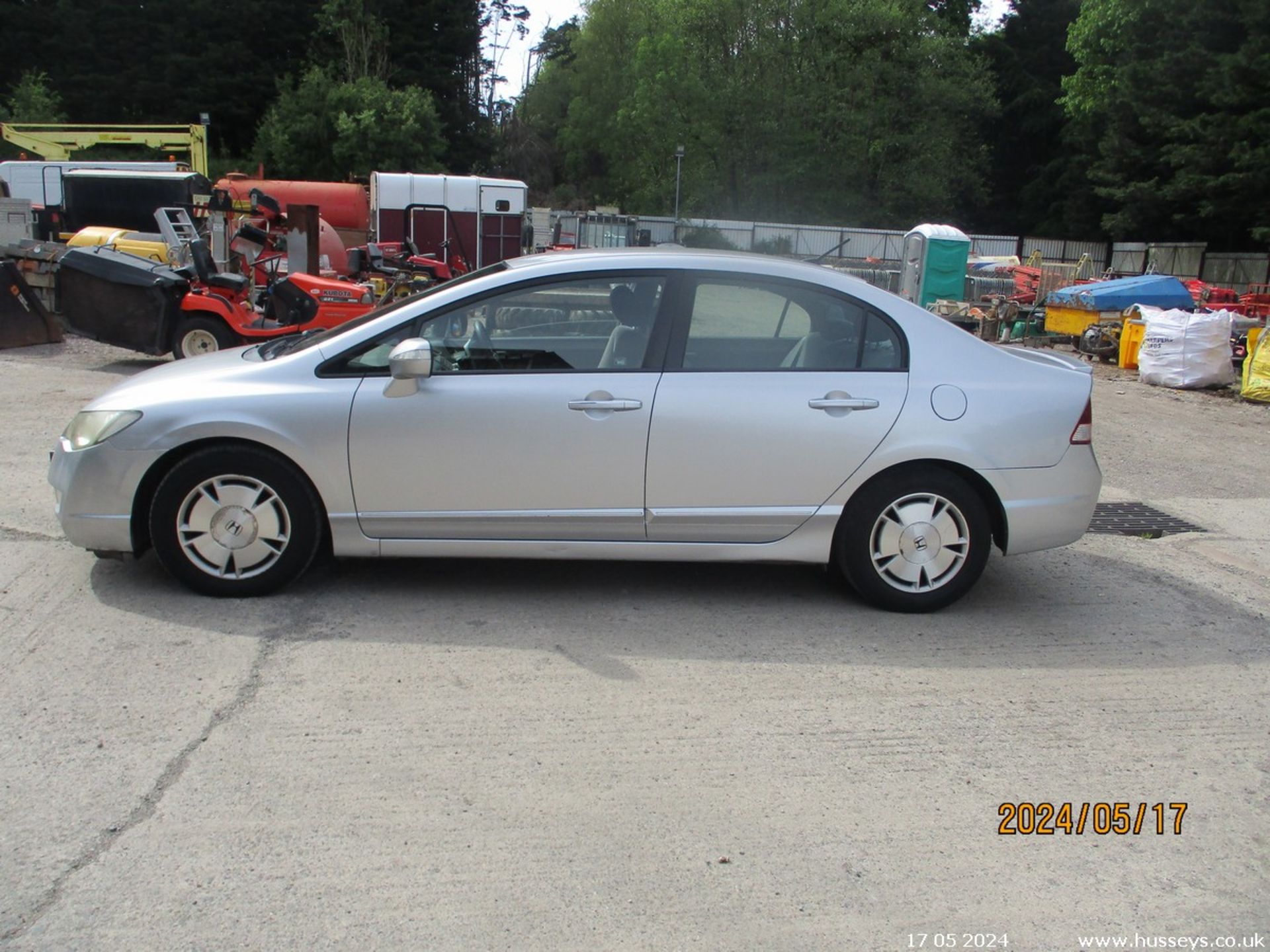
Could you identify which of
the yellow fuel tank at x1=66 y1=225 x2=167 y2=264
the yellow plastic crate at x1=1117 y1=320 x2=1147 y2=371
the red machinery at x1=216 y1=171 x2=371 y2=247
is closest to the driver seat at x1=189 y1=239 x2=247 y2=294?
the yellow fuel tank at x1=66 y1=225 x2=167 y2=264

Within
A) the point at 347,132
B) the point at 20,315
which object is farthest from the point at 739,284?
the point at 347,132

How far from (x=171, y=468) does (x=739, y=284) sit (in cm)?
269

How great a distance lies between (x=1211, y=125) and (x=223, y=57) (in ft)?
142

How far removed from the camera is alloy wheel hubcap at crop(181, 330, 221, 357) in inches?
476

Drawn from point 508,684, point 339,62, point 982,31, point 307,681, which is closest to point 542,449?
point 508,684

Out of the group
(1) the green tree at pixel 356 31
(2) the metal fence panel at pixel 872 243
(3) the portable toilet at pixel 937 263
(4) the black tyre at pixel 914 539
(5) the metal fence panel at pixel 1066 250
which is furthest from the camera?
(1) the green tree at pixel 356 31

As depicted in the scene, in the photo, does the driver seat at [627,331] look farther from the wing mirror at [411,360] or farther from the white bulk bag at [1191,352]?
Answer: the white bulk bag at [1191,352]

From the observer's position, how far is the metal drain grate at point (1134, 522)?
7086mm

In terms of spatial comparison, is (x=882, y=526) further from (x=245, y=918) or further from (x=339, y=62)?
(x=339, y=62)

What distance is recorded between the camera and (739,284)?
17.1 feet

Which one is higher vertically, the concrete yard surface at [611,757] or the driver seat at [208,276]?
the driver seat at [208,276]

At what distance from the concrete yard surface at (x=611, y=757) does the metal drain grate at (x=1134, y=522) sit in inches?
40.1

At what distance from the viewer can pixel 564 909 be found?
300cm

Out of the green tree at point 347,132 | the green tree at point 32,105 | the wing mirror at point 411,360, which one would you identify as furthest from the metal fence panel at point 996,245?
the wing mirror at point 411,360
